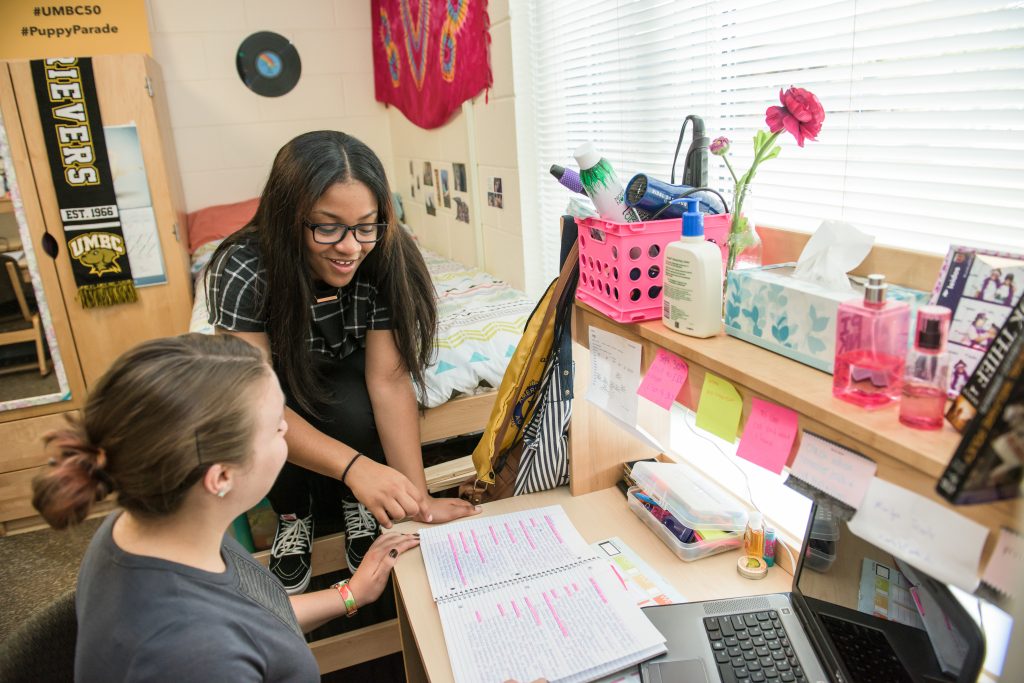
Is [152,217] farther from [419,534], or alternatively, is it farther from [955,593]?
[955,593]

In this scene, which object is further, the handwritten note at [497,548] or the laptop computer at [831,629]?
the handwritten note at [497,548]

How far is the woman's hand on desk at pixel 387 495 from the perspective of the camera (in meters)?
1.24

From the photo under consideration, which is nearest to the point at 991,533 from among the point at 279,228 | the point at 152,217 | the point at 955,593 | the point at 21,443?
the point at 955,593

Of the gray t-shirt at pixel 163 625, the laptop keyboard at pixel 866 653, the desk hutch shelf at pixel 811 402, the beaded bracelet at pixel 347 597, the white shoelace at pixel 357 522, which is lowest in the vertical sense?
the white shoelace at pixel 357 522

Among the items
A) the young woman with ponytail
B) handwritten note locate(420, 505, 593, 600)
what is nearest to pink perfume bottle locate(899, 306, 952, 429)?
handwritten note locate(420, 505, 593, 600)

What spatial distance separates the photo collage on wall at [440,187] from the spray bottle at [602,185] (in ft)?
6.25

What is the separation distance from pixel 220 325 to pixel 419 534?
1.91 feet

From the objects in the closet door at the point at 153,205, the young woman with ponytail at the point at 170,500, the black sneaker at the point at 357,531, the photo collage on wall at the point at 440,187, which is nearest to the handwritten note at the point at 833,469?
the young woman with ponytail at the point at 170,500

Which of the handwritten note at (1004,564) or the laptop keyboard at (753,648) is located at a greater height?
the handwritten note at (1004,564)

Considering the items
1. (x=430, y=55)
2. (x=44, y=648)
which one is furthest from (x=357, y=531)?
(x=430, y=55)

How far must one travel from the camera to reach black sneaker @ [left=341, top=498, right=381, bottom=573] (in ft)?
5.29

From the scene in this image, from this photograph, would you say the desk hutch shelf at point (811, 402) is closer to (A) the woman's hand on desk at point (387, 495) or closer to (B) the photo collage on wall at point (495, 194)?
(A) the woman's hand on desk at point (387, 495)

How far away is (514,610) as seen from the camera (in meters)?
0.97

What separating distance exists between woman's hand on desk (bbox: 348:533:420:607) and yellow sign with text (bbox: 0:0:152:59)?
301 cm
